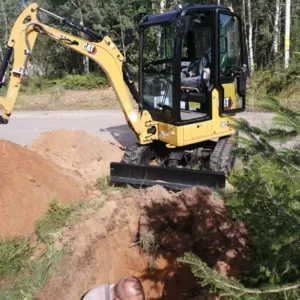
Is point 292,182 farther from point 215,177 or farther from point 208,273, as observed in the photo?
point 215,177

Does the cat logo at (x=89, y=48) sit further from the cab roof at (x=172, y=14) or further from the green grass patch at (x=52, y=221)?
the green grass patch at (x=52, y=221)

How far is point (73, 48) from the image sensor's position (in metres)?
6.18

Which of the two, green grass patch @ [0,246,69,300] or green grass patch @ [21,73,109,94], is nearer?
green grass patch @ [0,246,69,300]

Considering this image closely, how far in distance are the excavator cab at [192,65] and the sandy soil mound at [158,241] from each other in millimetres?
1615

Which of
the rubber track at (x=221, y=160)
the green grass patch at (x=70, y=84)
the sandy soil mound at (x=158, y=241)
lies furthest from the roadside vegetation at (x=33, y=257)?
the green grass patch at (x=70, y=84)

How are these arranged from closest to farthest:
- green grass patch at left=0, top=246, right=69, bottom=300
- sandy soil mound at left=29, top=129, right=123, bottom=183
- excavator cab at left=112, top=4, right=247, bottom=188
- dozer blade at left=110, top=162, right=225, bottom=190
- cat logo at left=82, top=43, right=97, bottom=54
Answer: green grass patch at left=0, top=246, right=69, bottom=300 < dozer blade at left=110, top=162, right=225, bottom=190 < excavator cab at left=112, top=4, right=247, bottom=188 < cat logo at left=82, top=43, right=97, bottom=54 < sandy soil mound at left=29, top=129, right=123, bottom=183

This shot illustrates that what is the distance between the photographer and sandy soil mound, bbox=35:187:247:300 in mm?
4203

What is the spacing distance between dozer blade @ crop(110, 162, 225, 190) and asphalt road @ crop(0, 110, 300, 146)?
281cm

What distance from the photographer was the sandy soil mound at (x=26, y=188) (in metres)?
4.87

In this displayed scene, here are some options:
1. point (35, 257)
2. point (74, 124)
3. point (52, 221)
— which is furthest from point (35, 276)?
point (74, 124)

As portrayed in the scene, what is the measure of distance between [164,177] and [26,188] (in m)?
1.97

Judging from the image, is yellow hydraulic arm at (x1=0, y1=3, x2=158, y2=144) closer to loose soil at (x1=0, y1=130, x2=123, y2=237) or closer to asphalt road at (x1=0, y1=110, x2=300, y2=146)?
loose soil at (x1=0, y1=130, x2=123, y2=237)

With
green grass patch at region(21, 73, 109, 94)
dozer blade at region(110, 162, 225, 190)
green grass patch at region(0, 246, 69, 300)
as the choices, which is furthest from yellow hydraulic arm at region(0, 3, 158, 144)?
green grass patch at region(21, 73, 109, 94)

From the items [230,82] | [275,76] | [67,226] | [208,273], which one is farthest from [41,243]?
[275,76]
